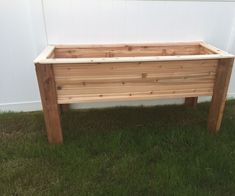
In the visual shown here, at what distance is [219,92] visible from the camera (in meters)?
1.78

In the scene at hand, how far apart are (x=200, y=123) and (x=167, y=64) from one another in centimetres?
70

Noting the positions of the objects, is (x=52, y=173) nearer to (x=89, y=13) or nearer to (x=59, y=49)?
(x=59, y=49)

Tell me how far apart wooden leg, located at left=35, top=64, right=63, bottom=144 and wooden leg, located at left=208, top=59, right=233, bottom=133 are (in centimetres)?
115

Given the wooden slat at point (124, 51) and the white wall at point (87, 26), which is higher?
the white wall at point (87, 26)

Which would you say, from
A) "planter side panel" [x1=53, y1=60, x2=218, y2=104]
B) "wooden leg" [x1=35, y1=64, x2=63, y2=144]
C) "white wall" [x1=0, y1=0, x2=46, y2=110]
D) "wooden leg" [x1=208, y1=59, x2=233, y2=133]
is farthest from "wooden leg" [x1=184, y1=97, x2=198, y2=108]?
"white wall" [x1=0, y1=0, x2=46, y2=110]

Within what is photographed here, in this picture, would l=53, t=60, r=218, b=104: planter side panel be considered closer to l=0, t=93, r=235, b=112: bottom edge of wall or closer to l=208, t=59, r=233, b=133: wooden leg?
l=208, t=59, r=233, b=133: wooden leg

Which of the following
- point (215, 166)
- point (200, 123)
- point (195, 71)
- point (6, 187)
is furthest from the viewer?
point (200, 123)

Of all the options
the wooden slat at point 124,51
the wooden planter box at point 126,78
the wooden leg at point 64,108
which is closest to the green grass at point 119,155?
the wooden leg at point 64,108

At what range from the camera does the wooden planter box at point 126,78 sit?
5.17ft

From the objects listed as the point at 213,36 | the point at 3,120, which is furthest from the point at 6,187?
the point at 213,36

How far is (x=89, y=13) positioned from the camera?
1.92m

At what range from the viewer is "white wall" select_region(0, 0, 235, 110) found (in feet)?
6.20

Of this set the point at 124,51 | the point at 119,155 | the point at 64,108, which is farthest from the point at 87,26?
the point at 119,155

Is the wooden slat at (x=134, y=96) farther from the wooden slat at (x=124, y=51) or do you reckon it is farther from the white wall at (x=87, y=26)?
the white wall at (x=87, y=26)
